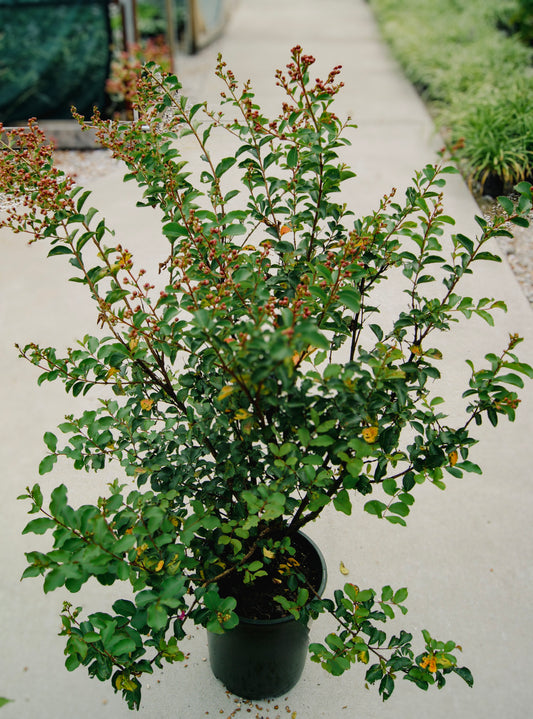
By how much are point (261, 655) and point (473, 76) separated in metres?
5.36

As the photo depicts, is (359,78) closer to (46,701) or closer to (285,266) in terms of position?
(285,266)

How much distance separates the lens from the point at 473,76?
542 cm

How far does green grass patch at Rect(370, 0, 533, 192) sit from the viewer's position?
13.1 ft

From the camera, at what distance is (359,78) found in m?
6.59

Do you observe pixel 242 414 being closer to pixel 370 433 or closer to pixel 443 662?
pixel 370 433

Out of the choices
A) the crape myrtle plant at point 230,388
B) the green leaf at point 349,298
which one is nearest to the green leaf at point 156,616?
the crape myrtle plant at point 230,388

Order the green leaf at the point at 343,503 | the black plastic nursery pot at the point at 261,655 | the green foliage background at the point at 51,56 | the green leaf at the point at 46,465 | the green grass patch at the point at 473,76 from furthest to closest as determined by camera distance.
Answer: the green foliage background at the point at 51,56
the green grass patch at the point at 473,76
the black plastic nursery pot at the point at 261,655
the green leaf at the point at 343,503
the green leaf at the point at 46,465

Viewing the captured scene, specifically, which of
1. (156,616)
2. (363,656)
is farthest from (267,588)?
(156,616)

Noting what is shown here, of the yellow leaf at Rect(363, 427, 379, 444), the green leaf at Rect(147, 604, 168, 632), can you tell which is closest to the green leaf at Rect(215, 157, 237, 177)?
the yellow leaf at Rect(363, 427, 379, 444)

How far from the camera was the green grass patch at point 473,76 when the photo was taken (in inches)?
157

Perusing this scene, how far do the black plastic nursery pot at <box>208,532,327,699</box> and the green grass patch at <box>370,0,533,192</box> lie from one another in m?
1.93

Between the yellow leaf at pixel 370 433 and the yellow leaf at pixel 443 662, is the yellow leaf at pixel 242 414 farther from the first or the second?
the yellow leaf at pixel 443 662

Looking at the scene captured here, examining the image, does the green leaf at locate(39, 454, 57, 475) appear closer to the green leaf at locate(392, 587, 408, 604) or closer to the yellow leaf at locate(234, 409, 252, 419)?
the yellow leaf at locate(234, 409, 252, 419)

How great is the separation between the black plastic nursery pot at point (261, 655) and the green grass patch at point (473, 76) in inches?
75.8
